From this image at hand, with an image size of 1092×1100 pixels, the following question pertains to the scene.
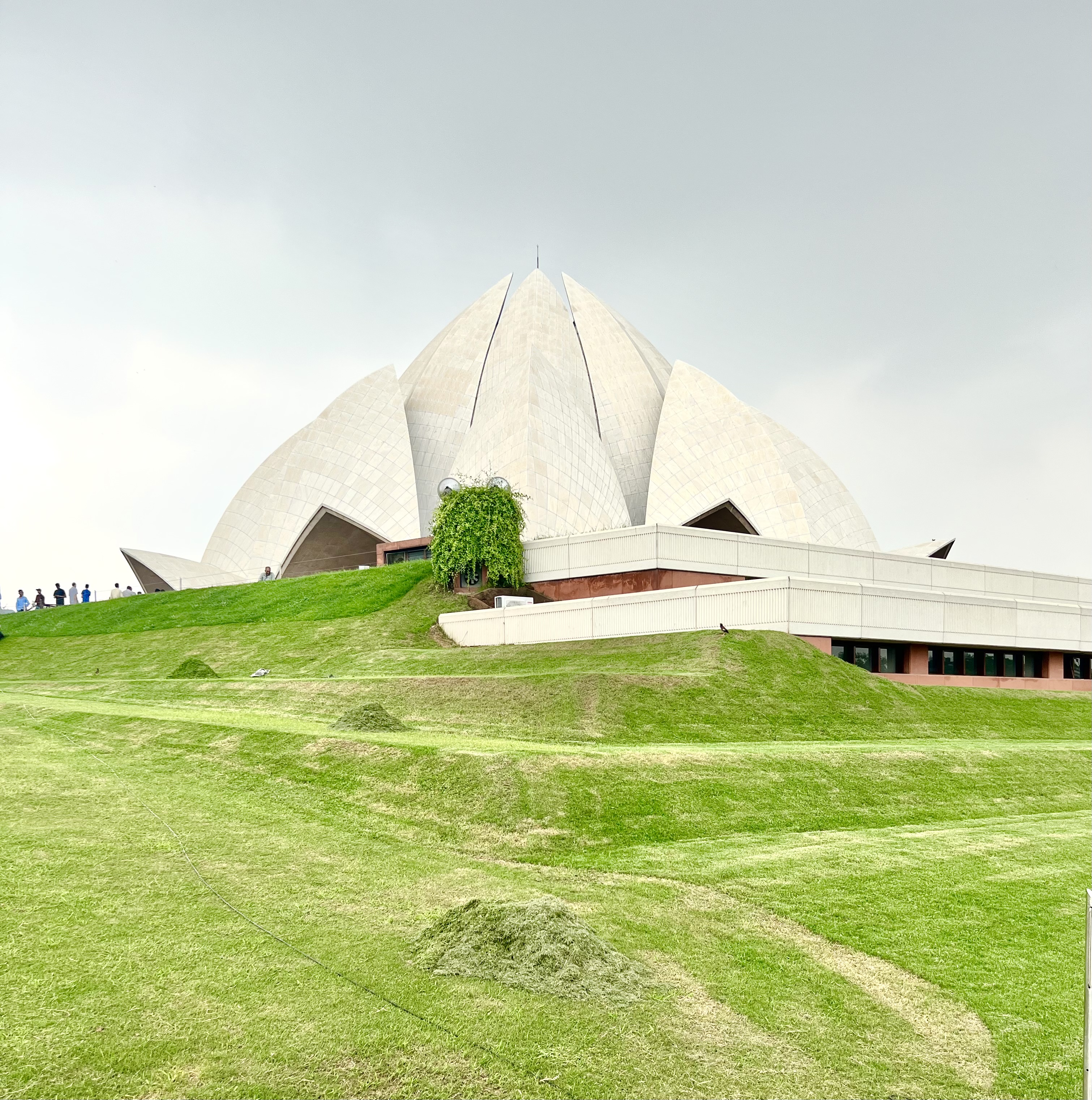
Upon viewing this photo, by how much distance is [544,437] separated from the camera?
113 ft

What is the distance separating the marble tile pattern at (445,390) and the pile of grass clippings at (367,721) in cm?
2476

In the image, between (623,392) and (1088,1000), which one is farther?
(623,392)

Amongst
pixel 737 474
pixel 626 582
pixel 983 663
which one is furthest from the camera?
pixel 737 474

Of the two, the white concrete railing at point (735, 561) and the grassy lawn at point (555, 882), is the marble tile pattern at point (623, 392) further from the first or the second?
the grassy lawn at point (555, 882)

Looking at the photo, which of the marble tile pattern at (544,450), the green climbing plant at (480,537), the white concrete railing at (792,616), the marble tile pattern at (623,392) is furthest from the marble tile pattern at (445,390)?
the white concrete railing at (792,616)

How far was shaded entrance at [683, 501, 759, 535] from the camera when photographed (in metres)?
37.2

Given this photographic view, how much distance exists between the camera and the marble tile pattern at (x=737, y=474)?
1448 inches

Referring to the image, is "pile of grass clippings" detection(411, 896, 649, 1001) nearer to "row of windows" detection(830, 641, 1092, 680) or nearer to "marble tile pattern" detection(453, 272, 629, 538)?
"row of windows" detection(830, 641, 1092, 680)

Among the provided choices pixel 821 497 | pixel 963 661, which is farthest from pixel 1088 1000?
pixel 821 497

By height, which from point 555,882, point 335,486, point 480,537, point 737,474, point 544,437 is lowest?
point 555,882

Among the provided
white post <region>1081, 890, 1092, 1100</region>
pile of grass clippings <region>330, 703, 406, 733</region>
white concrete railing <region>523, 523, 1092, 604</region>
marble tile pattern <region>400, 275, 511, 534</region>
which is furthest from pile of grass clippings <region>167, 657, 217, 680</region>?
white post <region>1081, 890, 1092, 1100</region>

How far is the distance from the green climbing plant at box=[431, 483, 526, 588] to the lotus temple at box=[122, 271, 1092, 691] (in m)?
0.65

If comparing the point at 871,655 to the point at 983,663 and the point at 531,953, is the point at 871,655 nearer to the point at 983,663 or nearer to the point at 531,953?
the point at 983,663

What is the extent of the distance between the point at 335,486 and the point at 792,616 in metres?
24.6
